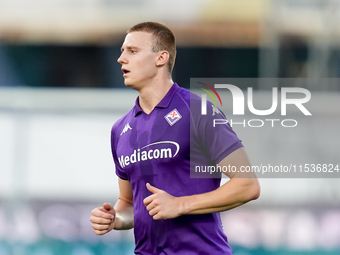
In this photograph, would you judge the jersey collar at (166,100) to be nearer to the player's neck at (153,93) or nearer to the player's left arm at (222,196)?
→ the player's neck at (153,93)

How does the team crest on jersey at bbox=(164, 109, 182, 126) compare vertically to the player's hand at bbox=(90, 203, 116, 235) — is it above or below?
above

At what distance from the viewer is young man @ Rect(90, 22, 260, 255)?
2258 millimetres

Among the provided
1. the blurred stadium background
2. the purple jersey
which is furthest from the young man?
the blurred stadium background

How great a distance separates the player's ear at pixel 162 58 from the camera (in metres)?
2.66

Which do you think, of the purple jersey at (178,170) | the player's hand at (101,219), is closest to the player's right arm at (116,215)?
the player's hand at (101,219)

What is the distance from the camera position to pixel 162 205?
2.16 m

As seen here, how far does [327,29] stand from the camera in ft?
22.6

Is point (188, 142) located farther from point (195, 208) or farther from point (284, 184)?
point (284, 184)

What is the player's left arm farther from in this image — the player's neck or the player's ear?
the player's ear

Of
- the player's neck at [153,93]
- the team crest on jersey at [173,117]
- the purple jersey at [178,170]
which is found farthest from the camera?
the player's neck at [153,93]

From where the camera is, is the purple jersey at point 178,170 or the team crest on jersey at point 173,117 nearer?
the purple jersey at point 178,170

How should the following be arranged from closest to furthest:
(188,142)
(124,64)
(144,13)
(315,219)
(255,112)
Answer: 1. (188,142)
2. (124,64)
3. (315,219)
4. (255,112)
5. (144,13)

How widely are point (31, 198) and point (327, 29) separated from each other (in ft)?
15.8

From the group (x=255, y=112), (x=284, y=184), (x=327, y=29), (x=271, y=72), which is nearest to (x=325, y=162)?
(x=284, y=184)
